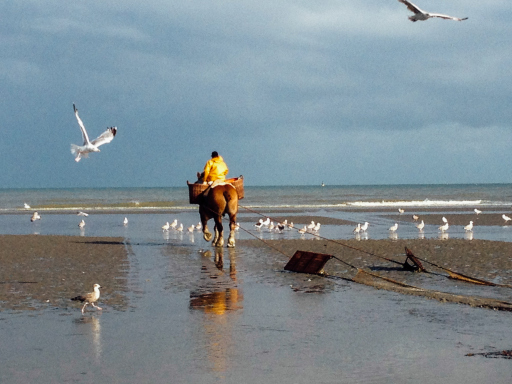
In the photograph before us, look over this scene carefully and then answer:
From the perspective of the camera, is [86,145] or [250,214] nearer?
[86,145]

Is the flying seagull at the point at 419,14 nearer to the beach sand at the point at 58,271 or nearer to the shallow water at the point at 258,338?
the shallow water at the point at 258,338

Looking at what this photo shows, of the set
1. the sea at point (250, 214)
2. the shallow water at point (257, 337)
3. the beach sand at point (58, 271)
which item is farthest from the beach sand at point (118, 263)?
the sea at point (250, 214)

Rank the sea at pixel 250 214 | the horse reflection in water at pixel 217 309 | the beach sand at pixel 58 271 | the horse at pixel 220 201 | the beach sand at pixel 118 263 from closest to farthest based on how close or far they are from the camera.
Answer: the horse reflection in water at pixel 217 309
the beach sand at pixel 58 271
the beach sand at pixel 118 263
the horse at pixel 220 201
the sea at pixel 250 214

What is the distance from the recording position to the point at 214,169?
59.1ft

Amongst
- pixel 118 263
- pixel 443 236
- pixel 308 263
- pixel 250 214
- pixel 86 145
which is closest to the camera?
pixel 308 263

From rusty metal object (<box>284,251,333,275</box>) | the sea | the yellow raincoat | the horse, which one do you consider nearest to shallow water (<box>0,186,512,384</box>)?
rusty metal object (<box>284,251,333,275</box>)

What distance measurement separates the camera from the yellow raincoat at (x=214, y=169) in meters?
18.0

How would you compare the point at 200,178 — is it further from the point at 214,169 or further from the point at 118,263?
the point at 118,263

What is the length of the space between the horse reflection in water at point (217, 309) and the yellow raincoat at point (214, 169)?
3.64m

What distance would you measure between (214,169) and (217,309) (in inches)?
348

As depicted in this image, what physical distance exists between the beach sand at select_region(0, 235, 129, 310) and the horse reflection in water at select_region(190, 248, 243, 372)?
1.28 m

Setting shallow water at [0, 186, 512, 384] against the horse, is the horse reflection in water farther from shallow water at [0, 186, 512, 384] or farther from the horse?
the horse

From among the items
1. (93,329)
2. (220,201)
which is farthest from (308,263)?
(93,329)

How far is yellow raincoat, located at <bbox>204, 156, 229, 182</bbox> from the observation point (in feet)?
59.0
